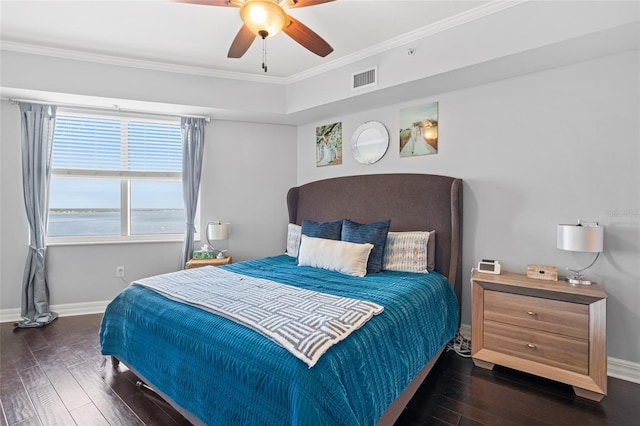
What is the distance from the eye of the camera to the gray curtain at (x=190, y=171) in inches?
151

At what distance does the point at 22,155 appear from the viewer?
329cm

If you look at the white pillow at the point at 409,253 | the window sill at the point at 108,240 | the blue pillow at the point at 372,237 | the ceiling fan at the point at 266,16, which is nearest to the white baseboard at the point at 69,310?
the window sill at the point at 108,240

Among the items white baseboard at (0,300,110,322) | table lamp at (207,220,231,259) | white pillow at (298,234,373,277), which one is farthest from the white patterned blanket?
white baseboard at (0,300,110,322)

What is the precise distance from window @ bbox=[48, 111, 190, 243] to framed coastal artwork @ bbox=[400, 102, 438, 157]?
2.79 metres

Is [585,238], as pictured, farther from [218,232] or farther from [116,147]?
[116,147]

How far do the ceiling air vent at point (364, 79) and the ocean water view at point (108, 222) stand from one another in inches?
105

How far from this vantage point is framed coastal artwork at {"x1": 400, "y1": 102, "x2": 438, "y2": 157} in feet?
10.3

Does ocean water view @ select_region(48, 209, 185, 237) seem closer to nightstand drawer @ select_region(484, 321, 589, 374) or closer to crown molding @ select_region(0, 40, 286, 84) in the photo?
crown molding @ select_region(0, 40, 286, 84)

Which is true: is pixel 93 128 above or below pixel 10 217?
above

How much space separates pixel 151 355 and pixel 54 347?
62.9 inches

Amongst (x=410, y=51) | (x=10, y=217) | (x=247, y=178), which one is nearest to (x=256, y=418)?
(x=410, y=51)

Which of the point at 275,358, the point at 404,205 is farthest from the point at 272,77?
the point at 275,358

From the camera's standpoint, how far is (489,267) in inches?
102

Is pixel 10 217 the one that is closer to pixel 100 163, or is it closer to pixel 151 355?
pixel 100 163
